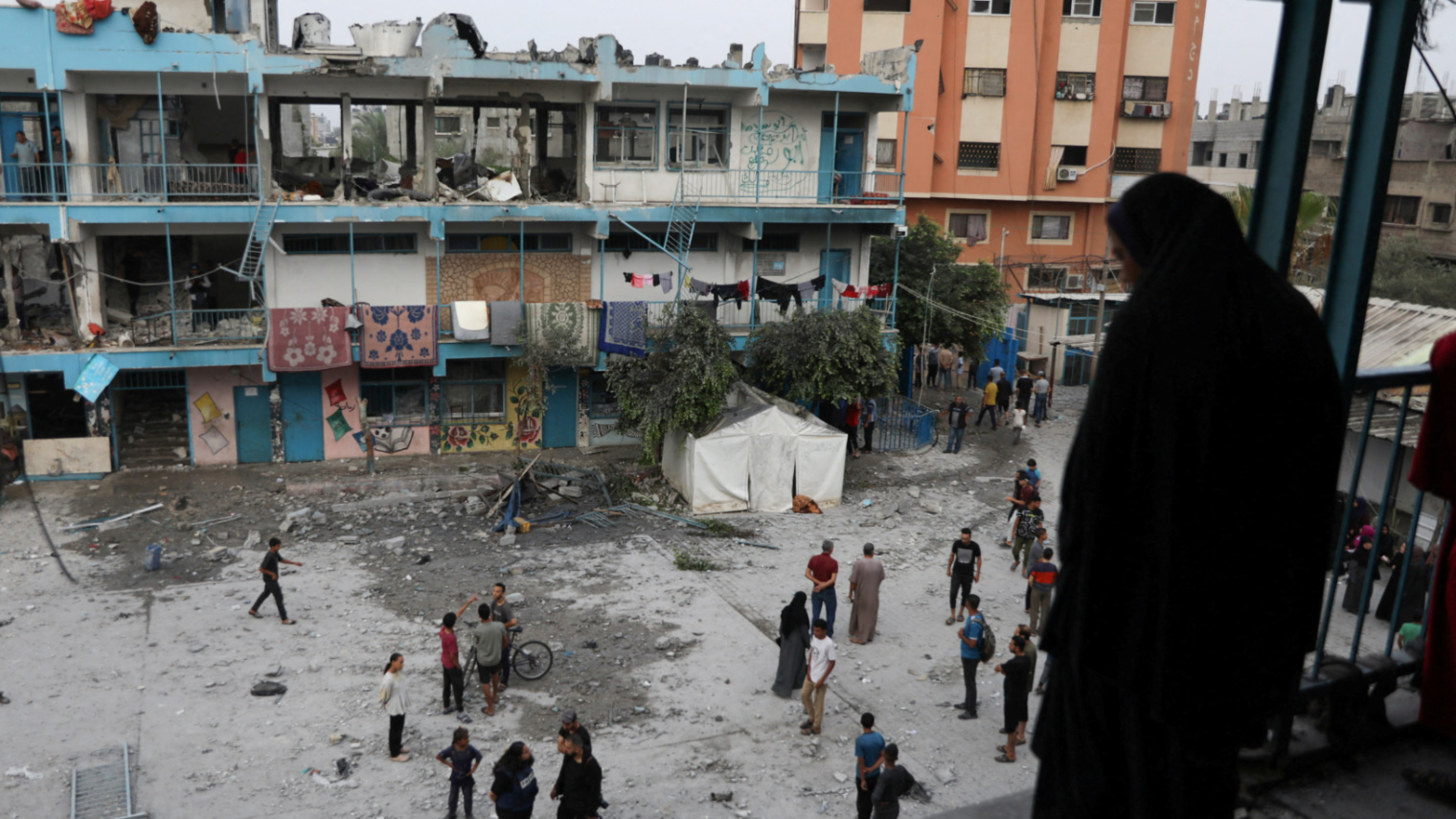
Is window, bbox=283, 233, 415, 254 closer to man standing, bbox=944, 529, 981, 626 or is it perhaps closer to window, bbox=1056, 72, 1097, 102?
man standing, bbox=944, 529, 981, 626

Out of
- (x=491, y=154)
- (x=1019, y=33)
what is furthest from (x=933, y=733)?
(x=491, y=154)

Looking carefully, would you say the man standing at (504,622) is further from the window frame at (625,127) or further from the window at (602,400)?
the window frame at (625,127)

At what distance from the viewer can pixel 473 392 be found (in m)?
24.0

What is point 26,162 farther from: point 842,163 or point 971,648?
point 971,648

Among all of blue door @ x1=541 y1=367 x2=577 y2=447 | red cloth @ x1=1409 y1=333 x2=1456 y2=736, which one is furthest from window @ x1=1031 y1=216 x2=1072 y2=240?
red cloth @ x1=1409 y1=333 x2=1456 y2=736

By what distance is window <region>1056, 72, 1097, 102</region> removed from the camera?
35719 millimetres

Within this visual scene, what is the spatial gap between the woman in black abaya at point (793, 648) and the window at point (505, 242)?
1309 centimetres

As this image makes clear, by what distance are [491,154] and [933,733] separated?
39.3 meters

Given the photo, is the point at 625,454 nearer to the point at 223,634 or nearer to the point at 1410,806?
the point at 223,634

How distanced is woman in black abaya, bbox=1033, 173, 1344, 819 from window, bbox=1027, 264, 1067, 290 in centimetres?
3672

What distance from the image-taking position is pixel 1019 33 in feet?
115

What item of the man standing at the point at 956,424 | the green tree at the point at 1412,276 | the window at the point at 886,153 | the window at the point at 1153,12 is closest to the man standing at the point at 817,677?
the green tree at the point at 1412,276

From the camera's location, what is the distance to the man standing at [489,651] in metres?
12.0

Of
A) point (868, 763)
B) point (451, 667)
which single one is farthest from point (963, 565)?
point (451, 667)
